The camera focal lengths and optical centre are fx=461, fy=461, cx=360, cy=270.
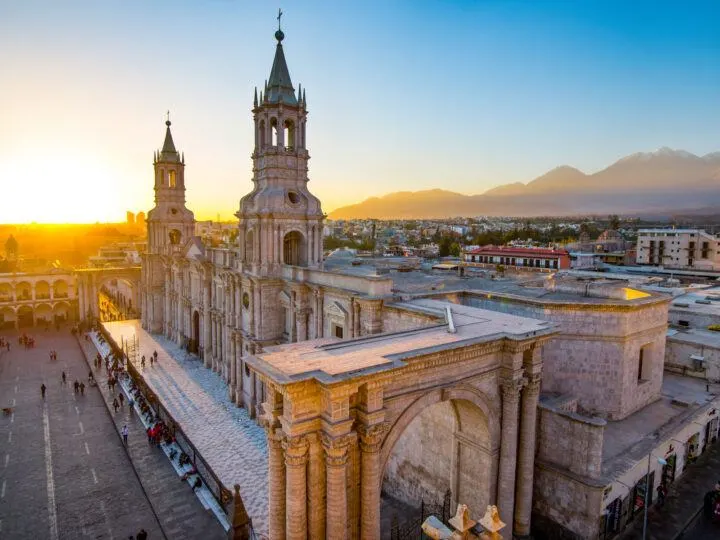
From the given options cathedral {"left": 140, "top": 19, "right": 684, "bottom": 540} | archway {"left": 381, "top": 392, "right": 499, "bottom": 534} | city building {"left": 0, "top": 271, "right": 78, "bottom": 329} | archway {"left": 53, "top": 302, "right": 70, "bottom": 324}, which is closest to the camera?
→ cathedral {"left": 140, "top": 19, "right": 684, "bottom": 540}

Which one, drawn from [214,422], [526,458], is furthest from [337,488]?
[214,422]

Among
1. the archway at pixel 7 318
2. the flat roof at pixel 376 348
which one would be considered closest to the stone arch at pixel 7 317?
the archway at pixel 7 318

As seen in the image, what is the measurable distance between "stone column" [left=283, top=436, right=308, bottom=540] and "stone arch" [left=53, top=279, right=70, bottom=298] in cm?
5259

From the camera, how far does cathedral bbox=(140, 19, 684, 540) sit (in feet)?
30.7

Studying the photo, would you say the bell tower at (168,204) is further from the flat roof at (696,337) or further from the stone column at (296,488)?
the flat roof at (696,337)

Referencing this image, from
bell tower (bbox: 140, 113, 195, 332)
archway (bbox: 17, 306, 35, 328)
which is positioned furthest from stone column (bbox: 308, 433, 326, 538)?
archway (bbox: 17, 306, 35, 328)

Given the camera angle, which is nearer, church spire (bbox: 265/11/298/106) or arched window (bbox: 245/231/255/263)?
church spire (bbox: 265/11/298/106)

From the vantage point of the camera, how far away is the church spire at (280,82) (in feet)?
82.1

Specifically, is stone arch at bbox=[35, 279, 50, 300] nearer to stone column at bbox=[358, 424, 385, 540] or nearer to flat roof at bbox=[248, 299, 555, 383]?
flat roof at bbox=[248, 299, 555, 383]

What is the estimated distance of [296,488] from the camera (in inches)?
361

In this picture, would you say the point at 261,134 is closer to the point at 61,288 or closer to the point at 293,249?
the point at 293,249

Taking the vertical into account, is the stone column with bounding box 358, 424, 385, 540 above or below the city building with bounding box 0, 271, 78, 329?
above

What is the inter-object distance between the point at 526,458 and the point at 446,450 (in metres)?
2.80

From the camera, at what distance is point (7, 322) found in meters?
48.5
